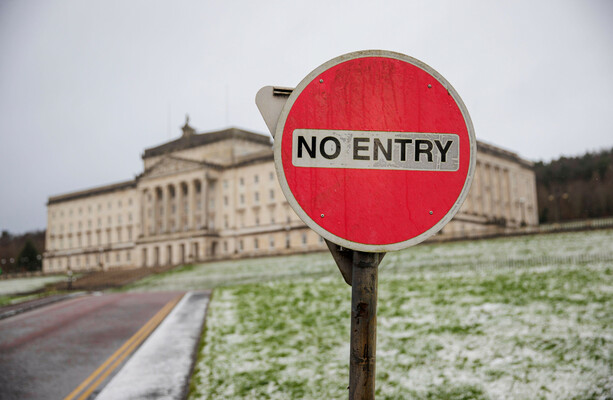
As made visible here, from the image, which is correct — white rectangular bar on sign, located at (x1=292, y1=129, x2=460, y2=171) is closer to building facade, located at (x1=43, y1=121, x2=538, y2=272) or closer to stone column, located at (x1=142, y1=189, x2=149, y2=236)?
building facade, located at (x1=43, y1=121, x2=538, y2=272)

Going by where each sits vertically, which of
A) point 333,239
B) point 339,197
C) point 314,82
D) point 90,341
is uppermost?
point 314,82

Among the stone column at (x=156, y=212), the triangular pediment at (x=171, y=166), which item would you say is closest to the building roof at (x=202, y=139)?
the triangular pediment at (x=171, y=166)

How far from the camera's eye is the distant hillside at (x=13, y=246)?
432 feet

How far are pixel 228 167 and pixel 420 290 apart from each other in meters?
79.5

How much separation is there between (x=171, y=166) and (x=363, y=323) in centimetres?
9864

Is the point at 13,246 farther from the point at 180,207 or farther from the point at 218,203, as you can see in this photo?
the point at 218,203

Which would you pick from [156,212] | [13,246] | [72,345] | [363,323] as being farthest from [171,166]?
[363,323]

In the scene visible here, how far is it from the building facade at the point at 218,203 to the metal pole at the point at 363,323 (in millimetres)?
78170

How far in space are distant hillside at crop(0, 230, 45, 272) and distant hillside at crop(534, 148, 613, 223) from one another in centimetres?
10801

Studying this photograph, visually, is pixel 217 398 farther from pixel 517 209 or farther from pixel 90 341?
pixel 517 209

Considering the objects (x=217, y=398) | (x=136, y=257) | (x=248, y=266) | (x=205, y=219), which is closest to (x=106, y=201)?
(x=136, y=257)

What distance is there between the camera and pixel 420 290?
18281mm

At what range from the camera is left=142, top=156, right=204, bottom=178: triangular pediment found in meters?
95.1

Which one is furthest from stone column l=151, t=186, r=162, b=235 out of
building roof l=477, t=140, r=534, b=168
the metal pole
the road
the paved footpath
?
the metal pole
